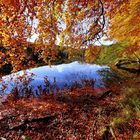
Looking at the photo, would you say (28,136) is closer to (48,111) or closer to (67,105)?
(48,111)

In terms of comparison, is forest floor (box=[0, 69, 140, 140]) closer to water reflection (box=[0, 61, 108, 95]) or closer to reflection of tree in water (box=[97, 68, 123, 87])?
water reflection (box=[0, 61, 108, 95])

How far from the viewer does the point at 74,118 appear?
504 inches

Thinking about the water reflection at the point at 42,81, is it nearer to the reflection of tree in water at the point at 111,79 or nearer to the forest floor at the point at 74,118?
the reflection of tree in water at the point at 111,79

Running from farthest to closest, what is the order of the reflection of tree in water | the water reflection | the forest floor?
the reflection of tree in water
the water reflection
the forest floor

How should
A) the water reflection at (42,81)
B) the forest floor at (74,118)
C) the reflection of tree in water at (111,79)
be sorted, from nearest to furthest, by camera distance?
the forest floor at (74,118)
the water reflection at (42,81)
the reflection of tree in water at (111,79)

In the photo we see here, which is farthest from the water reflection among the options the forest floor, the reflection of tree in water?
the forest floor

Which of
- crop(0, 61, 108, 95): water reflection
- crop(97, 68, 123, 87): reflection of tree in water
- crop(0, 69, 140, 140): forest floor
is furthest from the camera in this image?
crop(97, 68, 123, 87): reflection of tree in water

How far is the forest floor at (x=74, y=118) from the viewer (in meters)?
9.88

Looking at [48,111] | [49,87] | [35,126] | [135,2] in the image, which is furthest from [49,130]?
[49,87]

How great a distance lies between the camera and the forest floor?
988 cm

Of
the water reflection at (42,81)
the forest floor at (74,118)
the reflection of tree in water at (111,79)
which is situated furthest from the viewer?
the reflection of tree in water at (111,79)

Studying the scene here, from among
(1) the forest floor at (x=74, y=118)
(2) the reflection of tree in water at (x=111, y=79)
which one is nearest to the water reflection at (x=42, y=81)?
(2) the reflection of tree in water at (x=111, y=79)

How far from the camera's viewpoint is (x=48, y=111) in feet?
46.3

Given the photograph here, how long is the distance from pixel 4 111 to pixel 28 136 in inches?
160
